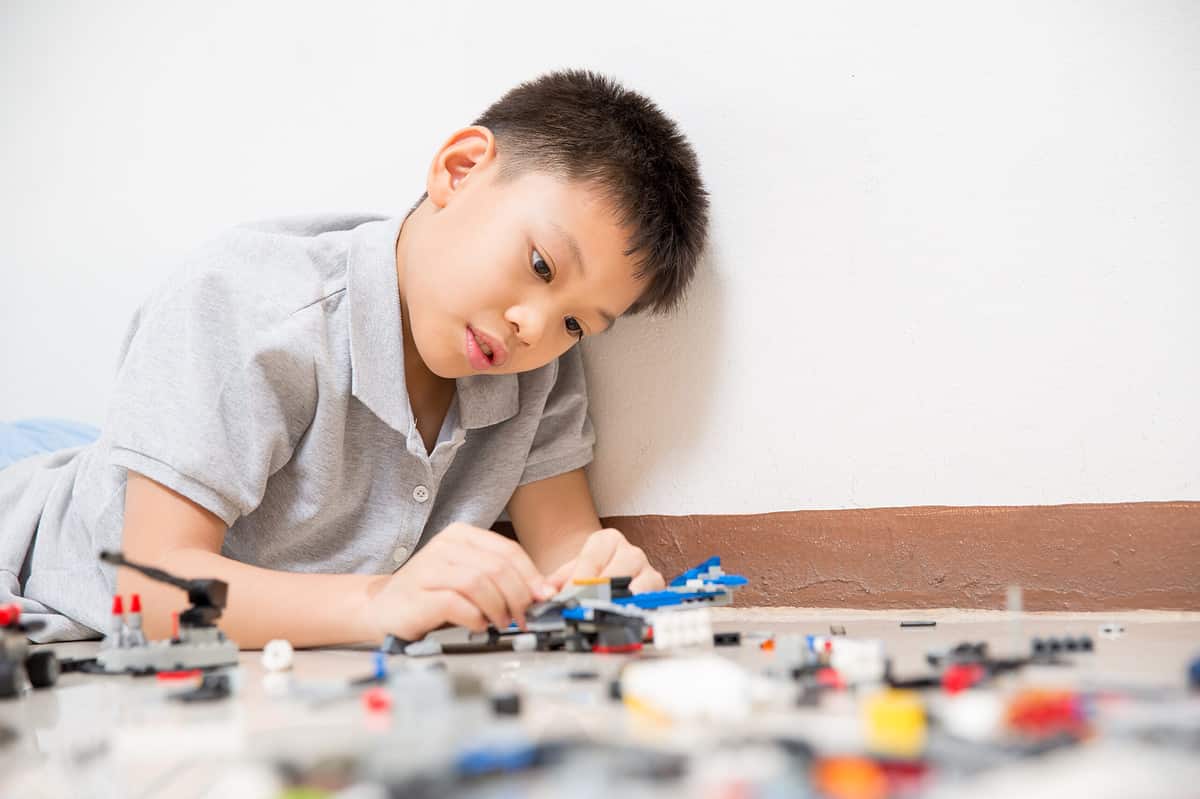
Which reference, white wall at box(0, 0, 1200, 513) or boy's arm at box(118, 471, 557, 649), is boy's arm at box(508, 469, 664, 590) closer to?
white wall at box(0, 0, 1200, 513)

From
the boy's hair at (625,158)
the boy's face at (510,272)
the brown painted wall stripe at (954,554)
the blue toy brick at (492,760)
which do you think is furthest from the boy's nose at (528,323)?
the blue toy brick at (492,760)

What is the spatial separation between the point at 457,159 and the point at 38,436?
0.84 meters

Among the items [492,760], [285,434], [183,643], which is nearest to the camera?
[492,760]

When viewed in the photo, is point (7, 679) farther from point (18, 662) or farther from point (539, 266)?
point (539, 266)

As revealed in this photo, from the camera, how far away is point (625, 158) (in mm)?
1082

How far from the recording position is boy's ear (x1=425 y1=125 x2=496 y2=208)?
1121mm

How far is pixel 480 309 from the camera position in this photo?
1029mm

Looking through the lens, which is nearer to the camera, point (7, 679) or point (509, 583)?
point (7, 679)

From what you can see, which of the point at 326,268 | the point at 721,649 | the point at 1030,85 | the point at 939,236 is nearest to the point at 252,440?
the point at 326,268

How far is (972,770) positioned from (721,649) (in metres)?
0.45

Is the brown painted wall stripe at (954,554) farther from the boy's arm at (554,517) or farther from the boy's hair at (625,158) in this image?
the boy's hair at (625,158)

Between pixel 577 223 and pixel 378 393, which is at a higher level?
pixel 577 223

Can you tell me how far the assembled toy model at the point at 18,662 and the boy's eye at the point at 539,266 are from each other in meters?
0.54

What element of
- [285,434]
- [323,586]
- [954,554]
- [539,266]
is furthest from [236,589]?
[954,554]
